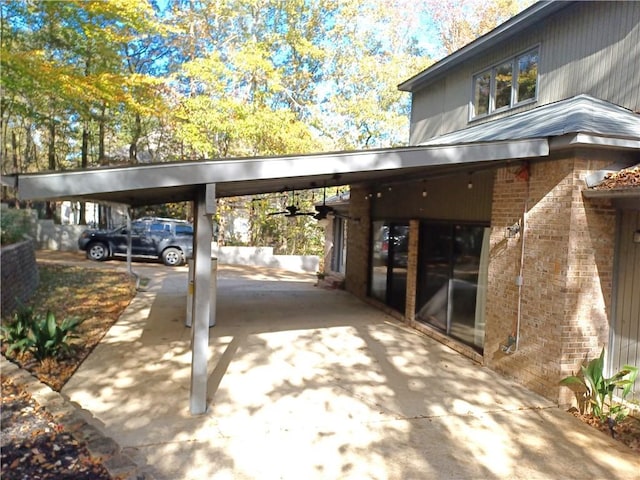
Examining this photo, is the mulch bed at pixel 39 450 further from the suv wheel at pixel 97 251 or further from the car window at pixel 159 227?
the suv wheel at pixel 97 251

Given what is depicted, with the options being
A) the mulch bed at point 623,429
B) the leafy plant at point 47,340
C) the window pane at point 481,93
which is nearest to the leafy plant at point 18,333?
the leafy plant at point 47,340

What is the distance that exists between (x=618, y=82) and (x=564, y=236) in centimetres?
301

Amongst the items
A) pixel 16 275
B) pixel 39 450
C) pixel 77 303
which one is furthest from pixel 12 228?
pixel 39 450

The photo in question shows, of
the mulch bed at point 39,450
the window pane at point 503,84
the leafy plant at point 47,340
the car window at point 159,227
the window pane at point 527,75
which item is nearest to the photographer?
the mulch bed at point 39,450

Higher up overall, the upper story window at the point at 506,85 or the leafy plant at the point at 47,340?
the upper story window at the point at 506,85

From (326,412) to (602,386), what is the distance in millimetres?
2886

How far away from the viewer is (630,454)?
415cm

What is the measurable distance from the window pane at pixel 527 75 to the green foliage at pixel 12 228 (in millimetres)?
10635

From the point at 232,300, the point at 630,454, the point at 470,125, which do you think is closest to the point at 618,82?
the point at 470,125

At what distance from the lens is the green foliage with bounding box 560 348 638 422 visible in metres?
4.80

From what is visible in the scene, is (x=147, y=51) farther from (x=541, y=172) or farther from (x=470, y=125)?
(x=541, y=172)

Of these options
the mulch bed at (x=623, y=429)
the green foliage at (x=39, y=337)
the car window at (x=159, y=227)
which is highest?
the car window at (x=159, y=227)

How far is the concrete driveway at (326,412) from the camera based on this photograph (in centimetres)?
383

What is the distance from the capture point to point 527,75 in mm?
8555
